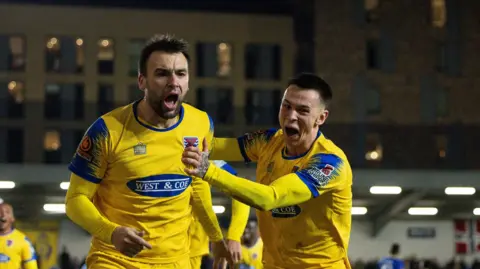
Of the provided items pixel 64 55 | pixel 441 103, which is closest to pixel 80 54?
pixel 64 55

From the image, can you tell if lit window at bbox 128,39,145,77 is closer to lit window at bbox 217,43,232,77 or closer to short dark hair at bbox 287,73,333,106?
lit window at bbox 217,43,232,77

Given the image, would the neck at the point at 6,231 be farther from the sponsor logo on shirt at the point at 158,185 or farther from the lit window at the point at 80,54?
the lit window at the point at 80,54

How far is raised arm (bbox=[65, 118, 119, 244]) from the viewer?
679 cm

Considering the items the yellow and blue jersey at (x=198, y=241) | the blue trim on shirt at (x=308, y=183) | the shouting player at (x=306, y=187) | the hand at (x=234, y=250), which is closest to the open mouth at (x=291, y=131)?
the shouting player at (x=306, y=187)

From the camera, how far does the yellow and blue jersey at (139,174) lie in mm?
6855

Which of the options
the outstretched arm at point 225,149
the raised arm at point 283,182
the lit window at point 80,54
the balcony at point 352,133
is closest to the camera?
the raised arm at point 283,182

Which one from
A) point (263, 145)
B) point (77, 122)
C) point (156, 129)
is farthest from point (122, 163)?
point (77, 122)

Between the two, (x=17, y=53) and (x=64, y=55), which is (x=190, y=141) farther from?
(x=17, y=53)

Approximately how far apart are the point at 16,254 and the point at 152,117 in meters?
6.05

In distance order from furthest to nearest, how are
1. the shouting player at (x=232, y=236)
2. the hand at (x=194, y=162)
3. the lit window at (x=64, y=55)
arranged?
the lit window at (x=64, y=55) → the shouting player at (x=232, y=236) → the hand at (x=194, y=162)

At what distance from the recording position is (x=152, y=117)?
23.0ft

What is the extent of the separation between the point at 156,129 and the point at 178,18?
4440 cm

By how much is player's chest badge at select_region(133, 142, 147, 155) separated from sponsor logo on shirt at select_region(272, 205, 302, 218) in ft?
3.12

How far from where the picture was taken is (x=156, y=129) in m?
7.02
